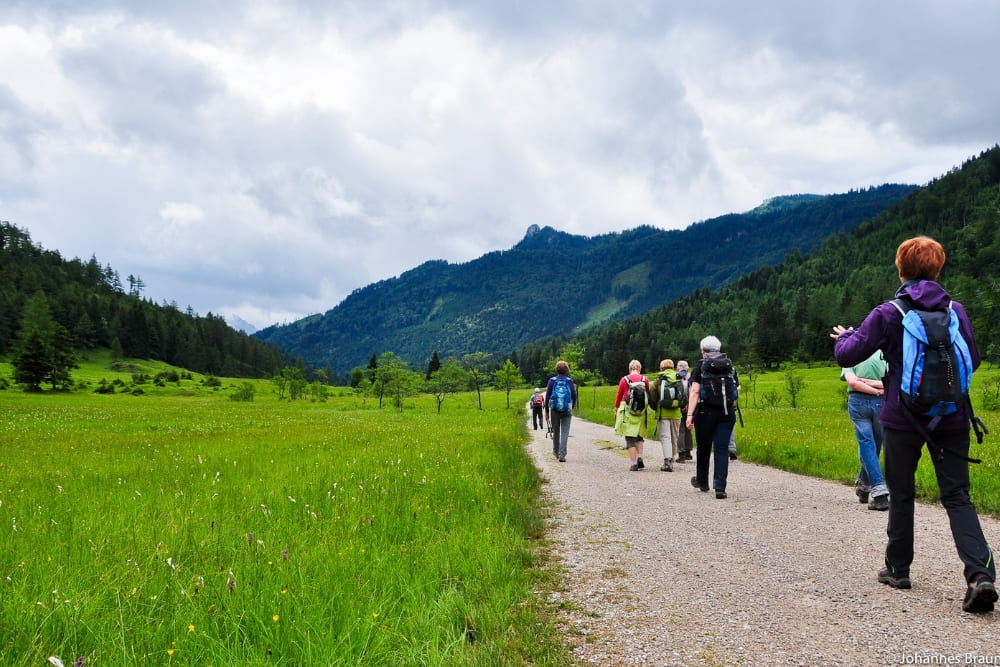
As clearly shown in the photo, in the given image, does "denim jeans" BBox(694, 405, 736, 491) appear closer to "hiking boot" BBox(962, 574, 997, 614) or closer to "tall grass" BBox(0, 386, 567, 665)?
"tall grass" BBox(0, 386, 567, 665)

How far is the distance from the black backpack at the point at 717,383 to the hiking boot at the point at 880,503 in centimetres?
230

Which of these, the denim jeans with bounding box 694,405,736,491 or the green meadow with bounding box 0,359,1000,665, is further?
the denim jeans with bounding box 694,405,736,491

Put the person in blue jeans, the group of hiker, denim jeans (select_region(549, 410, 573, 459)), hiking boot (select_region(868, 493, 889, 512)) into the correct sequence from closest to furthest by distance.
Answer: the group of hiker < hiking boot (select_region(868, 493, 889, 512)) < the person in blue jeans < denim jeans (select_region(549, 410, 573, 459))

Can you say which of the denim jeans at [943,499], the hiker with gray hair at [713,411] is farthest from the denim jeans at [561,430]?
the denim jeans at [943,499]

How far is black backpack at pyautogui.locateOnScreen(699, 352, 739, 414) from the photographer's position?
8.84m

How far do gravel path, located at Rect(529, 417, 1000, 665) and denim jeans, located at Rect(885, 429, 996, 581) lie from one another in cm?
31

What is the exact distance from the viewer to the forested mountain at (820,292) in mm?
122000

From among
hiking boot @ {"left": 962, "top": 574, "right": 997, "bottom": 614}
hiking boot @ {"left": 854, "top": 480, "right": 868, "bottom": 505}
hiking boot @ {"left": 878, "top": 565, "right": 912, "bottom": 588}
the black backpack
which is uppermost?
the black backpack

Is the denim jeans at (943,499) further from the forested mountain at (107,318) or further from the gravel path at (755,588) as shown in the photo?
the forested mountain at (107,318)

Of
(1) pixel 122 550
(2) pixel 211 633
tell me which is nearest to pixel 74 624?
(2) pixel 211 633

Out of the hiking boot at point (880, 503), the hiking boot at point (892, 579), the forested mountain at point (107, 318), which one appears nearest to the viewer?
the hiking boot at point (892, 579)

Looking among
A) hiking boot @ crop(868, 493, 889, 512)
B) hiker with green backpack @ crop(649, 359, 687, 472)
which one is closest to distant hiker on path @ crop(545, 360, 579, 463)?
hiker with green backpack @ crop(649, 359, 687, 472)

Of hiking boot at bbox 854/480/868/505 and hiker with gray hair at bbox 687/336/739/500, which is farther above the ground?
hiker with gray hair at bbox 687/336/739/500

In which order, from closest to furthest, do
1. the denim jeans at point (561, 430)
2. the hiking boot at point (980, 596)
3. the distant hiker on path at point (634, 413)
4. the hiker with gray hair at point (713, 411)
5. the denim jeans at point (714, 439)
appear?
1. the hiking boot at point (980, 596)
2. the denim jeans at point (714, 439)
3. the hiker with gray hair at point (713, 411)
4. the distant hiker on path at point (634, 413)
5. the denim jeans at point (561, 430)
